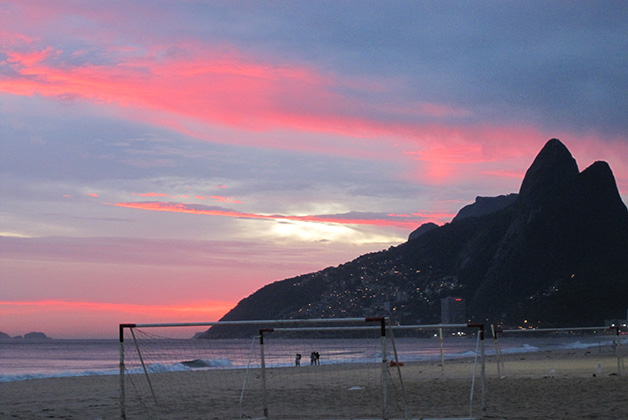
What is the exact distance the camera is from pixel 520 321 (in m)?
182

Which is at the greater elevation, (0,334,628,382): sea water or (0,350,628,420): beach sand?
(0,350,628,420): beach sand

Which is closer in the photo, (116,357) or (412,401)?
(412,401)

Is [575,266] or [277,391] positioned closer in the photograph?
[277,391]

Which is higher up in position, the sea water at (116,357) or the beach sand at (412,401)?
the beach sand at (412,401)

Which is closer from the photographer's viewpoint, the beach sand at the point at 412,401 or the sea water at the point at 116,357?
the beach sand at the point at 412,401

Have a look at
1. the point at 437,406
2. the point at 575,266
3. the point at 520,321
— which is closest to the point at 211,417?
the point at 437,406

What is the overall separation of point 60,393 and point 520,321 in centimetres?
17183

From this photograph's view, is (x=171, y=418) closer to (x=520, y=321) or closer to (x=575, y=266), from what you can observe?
(x=520, y=321)

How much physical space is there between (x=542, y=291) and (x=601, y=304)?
14.7 metres

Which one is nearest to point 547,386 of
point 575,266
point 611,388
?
point 611,388

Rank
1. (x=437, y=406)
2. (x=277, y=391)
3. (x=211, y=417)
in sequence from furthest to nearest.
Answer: (x=277, y=391)
(x=437, y=406)
(x=211, y=417)

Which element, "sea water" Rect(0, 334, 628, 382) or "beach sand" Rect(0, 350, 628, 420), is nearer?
"beach sand" Rect(0, 350, 628, 420)

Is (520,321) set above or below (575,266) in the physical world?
below

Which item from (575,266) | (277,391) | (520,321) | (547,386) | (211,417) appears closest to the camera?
(211,417)
